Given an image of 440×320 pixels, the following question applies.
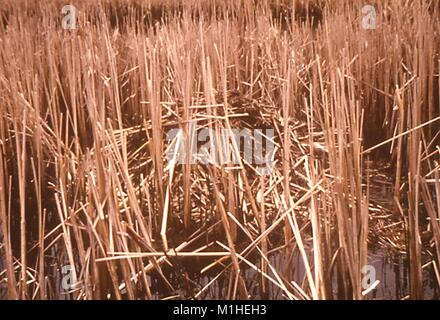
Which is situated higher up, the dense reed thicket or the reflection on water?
the dense reed thicket

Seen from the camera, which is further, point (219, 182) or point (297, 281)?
point (219, 182)

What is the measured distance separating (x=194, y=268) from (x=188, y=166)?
0.24 meters

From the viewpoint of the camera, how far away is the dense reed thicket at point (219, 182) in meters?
0.86

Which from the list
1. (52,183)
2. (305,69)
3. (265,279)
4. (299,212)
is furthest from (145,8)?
(265,279)

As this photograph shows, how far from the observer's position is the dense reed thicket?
860mm

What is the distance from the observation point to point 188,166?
1.06 metres

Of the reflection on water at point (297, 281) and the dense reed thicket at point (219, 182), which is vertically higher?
the dense reed thicket at point (219, 182)

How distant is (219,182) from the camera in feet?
3.78

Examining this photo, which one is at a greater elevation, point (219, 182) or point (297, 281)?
point (219, 182)
